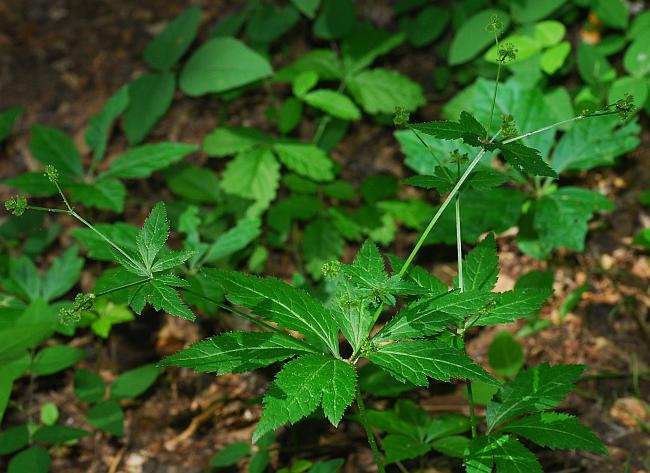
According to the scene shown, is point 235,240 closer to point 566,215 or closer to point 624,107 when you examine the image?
point 566,215

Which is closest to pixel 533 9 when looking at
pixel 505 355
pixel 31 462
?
pixel 505 355

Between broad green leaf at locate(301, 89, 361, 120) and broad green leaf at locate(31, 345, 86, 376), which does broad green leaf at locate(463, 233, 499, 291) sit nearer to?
broad green leaf at locate(301, 89, 361, 120)

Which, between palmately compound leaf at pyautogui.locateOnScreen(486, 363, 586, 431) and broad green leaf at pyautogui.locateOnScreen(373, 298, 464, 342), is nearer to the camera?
broad green leaf at pyautogui.locateOnScreen(373, 298, 464, 342)

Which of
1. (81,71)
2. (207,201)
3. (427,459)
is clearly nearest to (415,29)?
(207,201)

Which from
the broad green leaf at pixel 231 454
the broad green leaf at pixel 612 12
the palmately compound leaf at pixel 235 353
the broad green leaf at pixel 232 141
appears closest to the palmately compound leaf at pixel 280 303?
the palmately compound leaf at pixel 235 353

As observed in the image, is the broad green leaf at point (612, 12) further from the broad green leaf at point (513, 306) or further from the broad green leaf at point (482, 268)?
the broad green leaf at point (513, 306)

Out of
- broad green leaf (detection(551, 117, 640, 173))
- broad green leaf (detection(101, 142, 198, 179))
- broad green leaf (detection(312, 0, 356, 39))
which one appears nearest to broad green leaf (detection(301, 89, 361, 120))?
broad green leaf (detection(312, 0, 356, 39))

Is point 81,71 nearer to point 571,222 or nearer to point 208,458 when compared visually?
point 208,458
